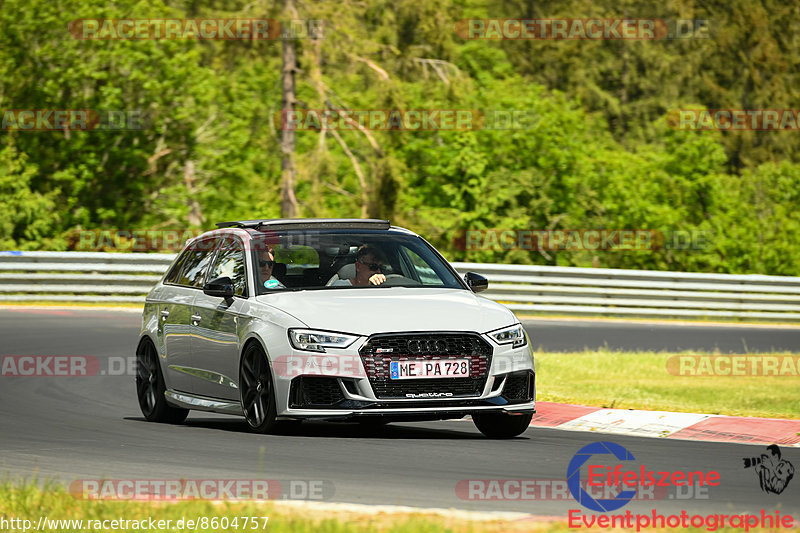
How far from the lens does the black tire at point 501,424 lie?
34.6 ft

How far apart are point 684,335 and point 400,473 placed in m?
15.9

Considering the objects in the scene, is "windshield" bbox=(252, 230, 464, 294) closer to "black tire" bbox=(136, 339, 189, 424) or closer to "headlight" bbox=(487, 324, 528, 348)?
"headlight" bbox=(487, 324, 528, 348)

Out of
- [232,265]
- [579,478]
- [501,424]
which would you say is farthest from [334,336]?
[579,478]

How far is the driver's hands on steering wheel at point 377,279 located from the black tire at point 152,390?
2.23 metres

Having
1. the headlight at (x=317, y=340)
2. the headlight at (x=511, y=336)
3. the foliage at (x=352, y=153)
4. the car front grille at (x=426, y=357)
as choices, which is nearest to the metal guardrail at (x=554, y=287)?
the foliage at (x=352, y=153)

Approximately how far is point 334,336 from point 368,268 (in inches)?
55.4

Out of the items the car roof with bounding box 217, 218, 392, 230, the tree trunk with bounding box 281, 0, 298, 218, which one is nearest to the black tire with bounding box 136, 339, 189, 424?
the car roof with bounding box 217, 218, 392, 230

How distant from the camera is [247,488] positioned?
7.82 m

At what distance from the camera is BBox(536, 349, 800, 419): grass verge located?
13.5m

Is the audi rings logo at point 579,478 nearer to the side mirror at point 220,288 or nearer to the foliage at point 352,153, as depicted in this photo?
the side mirror at point 220,288

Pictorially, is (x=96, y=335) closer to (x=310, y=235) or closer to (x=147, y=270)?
(x=147, y=270)

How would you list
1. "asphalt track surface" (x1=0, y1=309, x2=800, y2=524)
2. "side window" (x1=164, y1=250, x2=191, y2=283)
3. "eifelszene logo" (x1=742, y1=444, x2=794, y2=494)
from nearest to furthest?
"asphalt track surface" (x1=0, y1=309, x2=800, y2=524) < "eifelszene logo" (x1=742, y1=444, x2=794, y2=494) < "side window" (x1=164, y1=250, x2=191, y2=283)

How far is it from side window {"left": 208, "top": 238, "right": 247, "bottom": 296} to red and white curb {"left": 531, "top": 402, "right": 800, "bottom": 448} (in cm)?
280

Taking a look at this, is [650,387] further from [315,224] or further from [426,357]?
[426,357]
